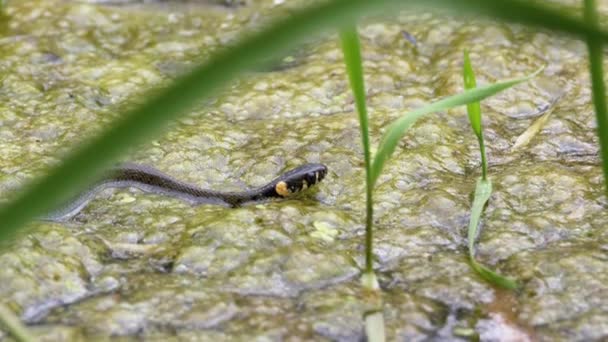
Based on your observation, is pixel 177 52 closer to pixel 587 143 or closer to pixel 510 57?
pixel 510 57

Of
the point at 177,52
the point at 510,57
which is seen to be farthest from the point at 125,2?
the point at 510,57

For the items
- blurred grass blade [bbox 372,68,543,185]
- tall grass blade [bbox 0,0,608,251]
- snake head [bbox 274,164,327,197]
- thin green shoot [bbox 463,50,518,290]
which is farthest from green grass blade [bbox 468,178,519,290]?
tall grass blade [bbox 0,0,608,251]

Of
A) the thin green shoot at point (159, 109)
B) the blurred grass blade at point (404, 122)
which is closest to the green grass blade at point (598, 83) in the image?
the blurred grass blade at point (404, 122)

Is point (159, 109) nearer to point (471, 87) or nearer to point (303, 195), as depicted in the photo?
point (471, 87)

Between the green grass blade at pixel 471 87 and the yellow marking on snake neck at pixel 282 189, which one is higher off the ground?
the green grass blade at pixel 471 87

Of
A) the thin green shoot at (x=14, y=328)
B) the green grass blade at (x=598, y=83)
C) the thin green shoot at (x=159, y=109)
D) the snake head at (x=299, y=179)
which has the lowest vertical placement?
the thin green shoot at (x=14, y=328)

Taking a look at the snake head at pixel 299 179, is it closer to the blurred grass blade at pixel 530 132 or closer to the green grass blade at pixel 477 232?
the green grass blade at pixel 477 232
